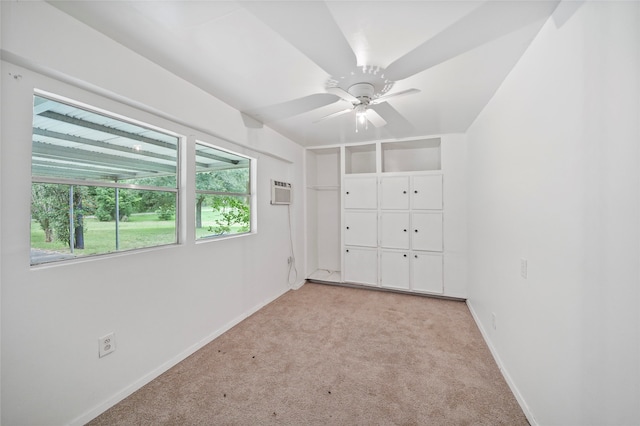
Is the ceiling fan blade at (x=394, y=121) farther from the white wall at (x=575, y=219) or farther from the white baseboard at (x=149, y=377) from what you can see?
the white baseboard at (x=149, y=377)

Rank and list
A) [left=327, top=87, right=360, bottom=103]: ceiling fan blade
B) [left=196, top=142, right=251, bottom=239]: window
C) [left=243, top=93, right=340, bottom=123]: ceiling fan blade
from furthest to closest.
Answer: [left=196, top=142, right=251, bottom=239]: window, [left=243, top=93, right=340, bottom=123]: ceiling fan blade, [left=327, top=87, right=360, bottom=103]: ceiling fan blade

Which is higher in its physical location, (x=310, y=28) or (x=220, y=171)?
(x=310, y=28)

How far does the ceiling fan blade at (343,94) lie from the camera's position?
6.92ft

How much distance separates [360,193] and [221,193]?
2.16 metres

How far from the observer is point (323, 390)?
1761mm

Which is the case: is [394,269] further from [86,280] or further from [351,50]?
[86,280]

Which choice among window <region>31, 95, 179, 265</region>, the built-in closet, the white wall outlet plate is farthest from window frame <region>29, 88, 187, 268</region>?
the white wall outlet plate

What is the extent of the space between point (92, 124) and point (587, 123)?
2752 mm

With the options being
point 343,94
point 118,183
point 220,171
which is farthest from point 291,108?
point 118,183

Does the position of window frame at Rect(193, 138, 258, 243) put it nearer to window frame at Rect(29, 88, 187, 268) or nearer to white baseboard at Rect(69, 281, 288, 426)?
window frame at Rect(29, 88, 187, 268)

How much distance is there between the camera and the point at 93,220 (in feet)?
5.35

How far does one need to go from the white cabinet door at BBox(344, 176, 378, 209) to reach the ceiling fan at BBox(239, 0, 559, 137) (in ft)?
5.61

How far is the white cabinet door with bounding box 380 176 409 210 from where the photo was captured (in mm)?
3715

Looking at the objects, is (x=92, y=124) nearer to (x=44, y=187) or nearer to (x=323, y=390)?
(x=44, y=187)
